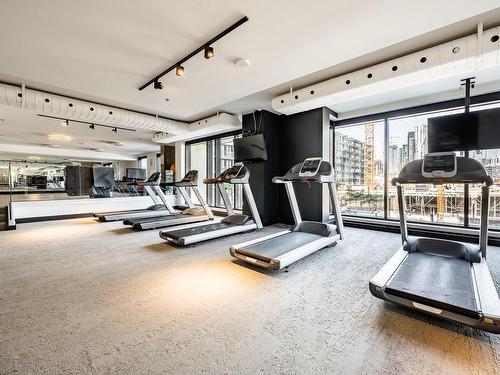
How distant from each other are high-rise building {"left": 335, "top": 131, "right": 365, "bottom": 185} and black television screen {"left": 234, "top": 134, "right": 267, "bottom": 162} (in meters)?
2.15

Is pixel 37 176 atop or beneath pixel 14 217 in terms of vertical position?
atop

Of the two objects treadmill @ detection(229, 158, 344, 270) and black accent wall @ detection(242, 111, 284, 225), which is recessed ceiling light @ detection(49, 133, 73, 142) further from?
treadmill @ detection(229, 158, 344, 270)

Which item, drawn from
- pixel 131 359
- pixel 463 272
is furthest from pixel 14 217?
pixel 463 272

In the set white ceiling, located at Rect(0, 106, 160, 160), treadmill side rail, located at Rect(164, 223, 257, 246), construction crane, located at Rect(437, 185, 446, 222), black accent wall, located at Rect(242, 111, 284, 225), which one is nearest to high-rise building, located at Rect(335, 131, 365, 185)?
construction crane, located at Rect(437, 185, 446, 222)

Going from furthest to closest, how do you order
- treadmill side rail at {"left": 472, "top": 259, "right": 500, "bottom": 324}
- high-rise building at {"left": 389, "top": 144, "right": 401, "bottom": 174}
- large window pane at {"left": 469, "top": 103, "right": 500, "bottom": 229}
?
high-rise building at {"left": 389, "top": 144, "right": 401, "bottom": 174}
large window pane at {"left": 469, "top": 103, "right": 500, "bottom": 229}
treadmill side rail at {"left": 472, "top": 259, "right": 500, "bottom": 324}

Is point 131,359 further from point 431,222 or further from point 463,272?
point 431,222

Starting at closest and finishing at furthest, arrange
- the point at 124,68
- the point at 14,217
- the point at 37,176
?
the point at 124,68, the point at 14,217, the point at 37,176

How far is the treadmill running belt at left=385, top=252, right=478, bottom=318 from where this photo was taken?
5.93 feet

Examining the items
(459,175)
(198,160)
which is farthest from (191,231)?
(198,160)

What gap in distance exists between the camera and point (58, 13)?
2.36 meters

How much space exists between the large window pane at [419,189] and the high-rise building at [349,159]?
0.71 metres

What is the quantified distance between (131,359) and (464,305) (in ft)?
7.91

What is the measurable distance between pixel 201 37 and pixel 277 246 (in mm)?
2891

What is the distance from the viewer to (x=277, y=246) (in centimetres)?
336
